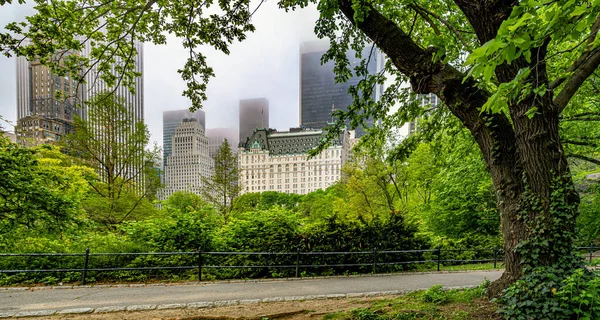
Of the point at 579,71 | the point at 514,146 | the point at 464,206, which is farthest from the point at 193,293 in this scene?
the point at 464,206

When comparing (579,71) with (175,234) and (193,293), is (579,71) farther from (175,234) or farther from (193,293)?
(175,234)

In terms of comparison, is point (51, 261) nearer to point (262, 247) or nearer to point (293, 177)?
point (262, 247)

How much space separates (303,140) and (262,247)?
126 metres

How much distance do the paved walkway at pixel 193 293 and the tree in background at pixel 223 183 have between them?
13.2 metres

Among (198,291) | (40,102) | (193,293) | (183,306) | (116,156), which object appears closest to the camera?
(183,306)

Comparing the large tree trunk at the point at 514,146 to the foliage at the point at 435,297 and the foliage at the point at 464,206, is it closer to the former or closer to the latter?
the foliage at the point at 435,297

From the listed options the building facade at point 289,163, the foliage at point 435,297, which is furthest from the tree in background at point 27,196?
the building facade at point 289,163

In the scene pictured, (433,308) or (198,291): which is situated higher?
(433,308)

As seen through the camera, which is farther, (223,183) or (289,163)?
(289,163)

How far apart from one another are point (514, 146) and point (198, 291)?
751cm

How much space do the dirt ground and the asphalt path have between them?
28.1 inches

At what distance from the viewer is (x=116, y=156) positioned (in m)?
16.8

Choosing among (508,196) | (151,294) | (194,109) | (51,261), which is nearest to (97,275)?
(51,261)

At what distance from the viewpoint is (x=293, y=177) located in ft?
457
